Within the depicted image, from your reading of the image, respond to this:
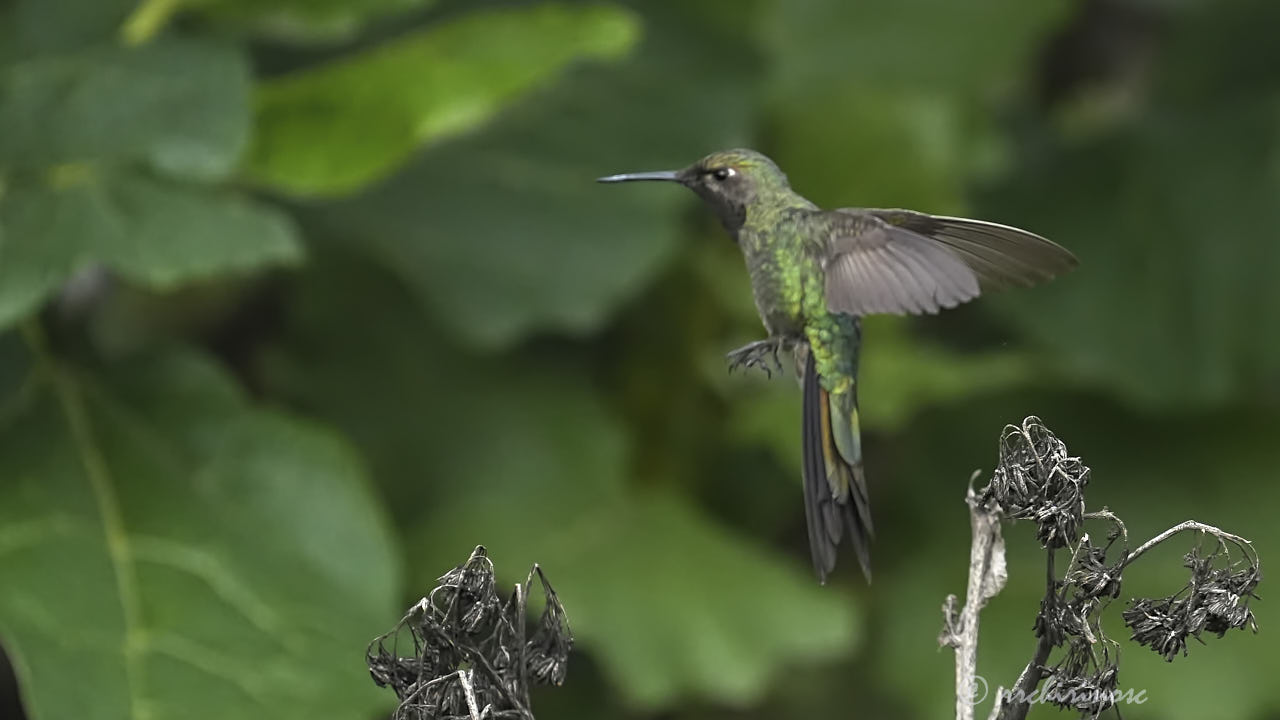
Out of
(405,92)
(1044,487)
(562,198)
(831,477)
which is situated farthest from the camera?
(562,198)

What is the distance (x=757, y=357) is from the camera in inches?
33.1

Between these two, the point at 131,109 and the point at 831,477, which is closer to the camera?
the point at 831,477

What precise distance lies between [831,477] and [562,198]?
1.66 metres

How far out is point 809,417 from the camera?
0.85 metres

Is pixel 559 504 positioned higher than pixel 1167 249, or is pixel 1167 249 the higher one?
pixel 1167 249

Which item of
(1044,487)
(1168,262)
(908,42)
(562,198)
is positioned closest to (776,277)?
(1044,487)

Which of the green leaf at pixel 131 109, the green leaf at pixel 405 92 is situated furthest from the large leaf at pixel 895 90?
the green leaf at pixel 131 109

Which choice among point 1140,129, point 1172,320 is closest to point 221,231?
point 1172,320

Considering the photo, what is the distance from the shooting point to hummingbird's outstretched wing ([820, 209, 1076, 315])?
0.79 meters

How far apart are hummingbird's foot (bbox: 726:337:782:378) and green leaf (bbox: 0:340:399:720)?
740mm

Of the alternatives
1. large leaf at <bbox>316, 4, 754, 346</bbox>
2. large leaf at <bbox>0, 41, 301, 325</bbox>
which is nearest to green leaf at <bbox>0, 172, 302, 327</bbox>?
large leaf at <bbox>0, 41, 301, 325</bbox>

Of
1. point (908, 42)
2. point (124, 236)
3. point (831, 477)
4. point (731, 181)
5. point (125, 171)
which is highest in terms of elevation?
point (908, 42)

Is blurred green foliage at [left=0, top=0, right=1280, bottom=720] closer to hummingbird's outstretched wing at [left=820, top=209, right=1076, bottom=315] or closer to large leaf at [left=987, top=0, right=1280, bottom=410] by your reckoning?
large leaf at [left=987, top=0, right=1280, bottom=410]

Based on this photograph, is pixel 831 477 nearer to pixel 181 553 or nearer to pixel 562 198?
pixel 181 553
